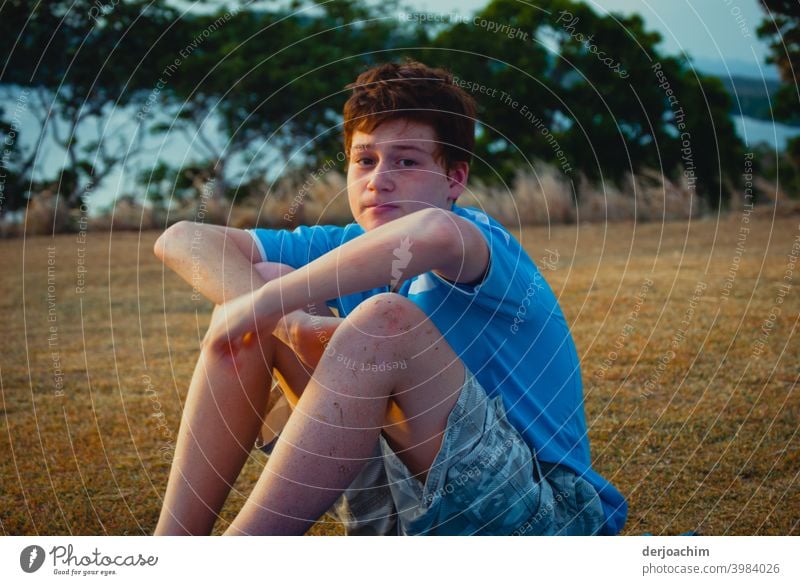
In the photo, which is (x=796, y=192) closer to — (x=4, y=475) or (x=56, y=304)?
(x=56, y=304)

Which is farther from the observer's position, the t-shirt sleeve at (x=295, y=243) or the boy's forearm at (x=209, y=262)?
the t-shirt sleeve at (x=295, y=243)

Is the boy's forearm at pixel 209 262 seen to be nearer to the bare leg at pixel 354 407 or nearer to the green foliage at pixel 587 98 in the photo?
the bare leg at pixel 354 407

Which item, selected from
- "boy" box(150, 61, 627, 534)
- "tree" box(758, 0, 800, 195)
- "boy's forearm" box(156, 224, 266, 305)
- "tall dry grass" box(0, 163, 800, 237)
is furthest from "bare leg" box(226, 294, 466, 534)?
"tall dry grass" box(0, 163, 800, 237)

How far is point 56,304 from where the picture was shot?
4.28 meters

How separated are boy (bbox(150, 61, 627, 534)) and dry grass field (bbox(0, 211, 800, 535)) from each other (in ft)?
1.44

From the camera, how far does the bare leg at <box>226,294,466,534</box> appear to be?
137cm

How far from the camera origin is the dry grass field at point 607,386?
1953 millimetres

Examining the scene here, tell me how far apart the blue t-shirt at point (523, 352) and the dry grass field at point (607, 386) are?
410 millimetres

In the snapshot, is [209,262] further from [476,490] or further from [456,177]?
[476,490]

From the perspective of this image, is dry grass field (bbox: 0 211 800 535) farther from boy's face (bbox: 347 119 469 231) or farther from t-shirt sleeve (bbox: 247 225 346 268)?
boy's face (bbox: 347 119 469 231)

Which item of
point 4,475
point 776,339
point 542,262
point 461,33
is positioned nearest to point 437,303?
point 4,475

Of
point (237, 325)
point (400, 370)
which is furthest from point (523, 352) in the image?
point (237, 325)

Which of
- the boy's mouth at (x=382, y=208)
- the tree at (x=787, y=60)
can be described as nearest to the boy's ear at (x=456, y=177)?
the boy's mouth at (x=382, y=208)
